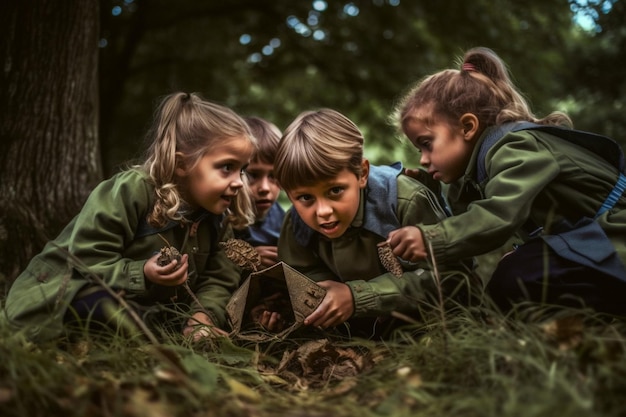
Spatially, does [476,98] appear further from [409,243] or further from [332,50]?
[332,50]

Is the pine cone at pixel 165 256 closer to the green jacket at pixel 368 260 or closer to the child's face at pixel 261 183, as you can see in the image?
the green jacket at pixel 368 260

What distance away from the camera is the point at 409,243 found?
228cm

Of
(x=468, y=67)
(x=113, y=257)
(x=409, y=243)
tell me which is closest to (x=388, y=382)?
(x=409, y=243)

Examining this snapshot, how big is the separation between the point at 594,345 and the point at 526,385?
31 cm

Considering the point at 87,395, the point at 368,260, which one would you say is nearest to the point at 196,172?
the point at 368,260

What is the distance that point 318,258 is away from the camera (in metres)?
3.19

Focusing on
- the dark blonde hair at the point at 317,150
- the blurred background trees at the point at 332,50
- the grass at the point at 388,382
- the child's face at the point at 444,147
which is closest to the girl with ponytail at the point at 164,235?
the dark blonde hair at the point at 317,150

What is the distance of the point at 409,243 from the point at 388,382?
25.3 inches

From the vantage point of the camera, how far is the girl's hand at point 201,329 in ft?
8.30

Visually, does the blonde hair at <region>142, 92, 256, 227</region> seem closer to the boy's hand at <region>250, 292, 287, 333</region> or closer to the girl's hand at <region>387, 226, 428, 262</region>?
the boy's hand at <region>250, 292, 287, 333</region>

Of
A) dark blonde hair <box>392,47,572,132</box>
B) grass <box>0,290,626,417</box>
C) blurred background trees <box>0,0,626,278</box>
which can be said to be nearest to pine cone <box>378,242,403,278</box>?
grass <box>0,290,626,417</box>

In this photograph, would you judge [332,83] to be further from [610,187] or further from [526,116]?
[610,187]

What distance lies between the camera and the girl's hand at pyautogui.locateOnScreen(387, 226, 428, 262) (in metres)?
2.28

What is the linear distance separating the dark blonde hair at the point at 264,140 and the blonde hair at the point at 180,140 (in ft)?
1.48
